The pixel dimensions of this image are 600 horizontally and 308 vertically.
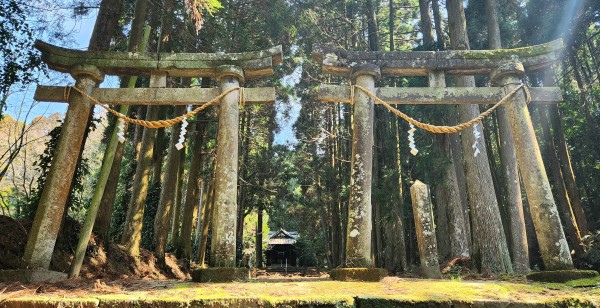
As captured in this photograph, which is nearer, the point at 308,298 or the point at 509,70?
the point at 308,298

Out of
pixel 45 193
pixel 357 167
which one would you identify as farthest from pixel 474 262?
pixel 45 193

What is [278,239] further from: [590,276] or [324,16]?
[590,276]

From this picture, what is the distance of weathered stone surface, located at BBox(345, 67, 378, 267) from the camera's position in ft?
17.5

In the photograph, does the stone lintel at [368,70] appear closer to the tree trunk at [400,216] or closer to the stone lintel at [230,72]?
the stone lintel at [230,72]

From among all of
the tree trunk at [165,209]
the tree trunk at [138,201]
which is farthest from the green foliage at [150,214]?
the tree trunk at [138,201]

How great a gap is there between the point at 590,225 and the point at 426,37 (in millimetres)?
11171

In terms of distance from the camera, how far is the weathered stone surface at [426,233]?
249 inches

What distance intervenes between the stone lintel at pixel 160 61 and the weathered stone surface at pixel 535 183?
3.87 metres

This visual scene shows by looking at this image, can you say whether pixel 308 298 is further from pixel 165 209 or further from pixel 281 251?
pixel 281 251

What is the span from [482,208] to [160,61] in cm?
839

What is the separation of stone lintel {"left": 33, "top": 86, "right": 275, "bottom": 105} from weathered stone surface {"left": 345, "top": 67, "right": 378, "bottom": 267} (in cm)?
147

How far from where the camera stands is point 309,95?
1844cm

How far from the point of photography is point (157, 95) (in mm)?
6219

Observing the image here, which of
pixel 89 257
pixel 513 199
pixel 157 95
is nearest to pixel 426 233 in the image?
pixel 157 95
